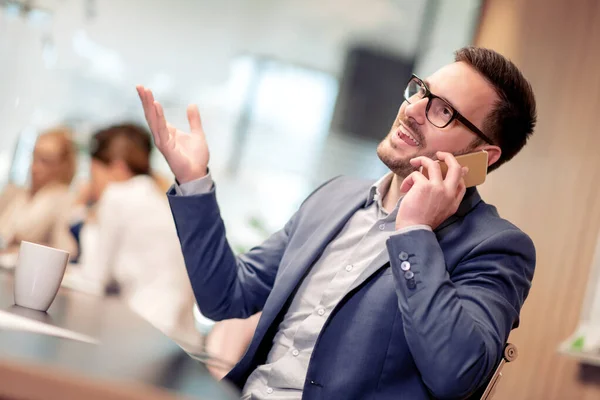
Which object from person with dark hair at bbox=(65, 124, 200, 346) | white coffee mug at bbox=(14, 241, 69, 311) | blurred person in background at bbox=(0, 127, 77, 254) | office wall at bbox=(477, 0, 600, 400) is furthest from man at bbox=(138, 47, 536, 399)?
blurred person in background at bbox=(0, 127, 77, 254)

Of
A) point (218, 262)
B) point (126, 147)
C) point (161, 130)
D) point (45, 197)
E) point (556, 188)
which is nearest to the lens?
point (161, 130)

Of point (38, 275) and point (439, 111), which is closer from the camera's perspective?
point (38, 275)

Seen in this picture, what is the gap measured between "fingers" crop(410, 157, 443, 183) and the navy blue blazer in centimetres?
12

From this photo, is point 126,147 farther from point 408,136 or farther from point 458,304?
point 458,304

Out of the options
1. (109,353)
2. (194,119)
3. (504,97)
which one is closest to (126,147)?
(194,119)

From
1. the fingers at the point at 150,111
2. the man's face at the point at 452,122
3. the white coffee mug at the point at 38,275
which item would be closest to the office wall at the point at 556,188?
the man's face at the point at 452,122

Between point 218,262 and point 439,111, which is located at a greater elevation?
point 439,111

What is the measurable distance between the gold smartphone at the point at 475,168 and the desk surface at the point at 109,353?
0.67 m

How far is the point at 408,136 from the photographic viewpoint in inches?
67.3

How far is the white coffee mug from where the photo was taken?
50.3 inches

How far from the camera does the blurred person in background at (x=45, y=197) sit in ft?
14.5

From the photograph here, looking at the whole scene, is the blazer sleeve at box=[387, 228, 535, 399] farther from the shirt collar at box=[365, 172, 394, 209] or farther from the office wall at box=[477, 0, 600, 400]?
the office wall at box=[477, 0, 600, 400]

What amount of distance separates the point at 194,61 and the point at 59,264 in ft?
12.0

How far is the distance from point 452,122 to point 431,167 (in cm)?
28
